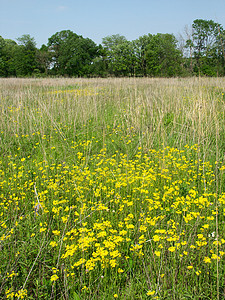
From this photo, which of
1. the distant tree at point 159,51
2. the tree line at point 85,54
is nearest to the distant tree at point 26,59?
the tree line at point 85,54

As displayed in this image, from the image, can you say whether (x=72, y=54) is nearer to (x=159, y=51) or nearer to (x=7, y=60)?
(x=7, y=60)

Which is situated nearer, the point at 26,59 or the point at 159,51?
the point at 159,51

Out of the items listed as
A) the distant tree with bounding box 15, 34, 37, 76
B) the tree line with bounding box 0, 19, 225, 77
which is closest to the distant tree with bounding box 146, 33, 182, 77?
the tree line with bounding box 0, 19, 225, 77

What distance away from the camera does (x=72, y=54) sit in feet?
174

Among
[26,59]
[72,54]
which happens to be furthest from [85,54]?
[26,59]

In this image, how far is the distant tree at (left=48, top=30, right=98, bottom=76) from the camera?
52.0 meters

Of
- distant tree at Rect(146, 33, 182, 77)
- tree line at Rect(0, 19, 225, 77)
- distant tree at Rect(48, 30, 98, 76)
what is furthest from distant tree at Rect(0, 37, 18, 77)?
distant tree at Rect(146, 33, 182, 77)

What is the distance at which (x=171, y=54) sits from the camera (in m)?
36.4

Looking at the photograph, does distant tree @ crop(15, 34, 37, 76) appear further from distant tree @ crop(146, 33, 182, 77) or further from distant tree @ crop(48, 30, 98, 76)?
distant tree @ crop(146, 33, 182, 77)

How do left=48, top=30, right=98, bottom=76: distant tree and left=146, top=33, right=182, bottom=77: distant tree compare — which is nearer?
left=146, top=33, right=182, bottom=77: distant tree

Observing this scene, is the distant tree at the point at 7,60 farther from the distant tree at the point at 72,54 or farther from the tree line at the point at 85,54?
the distant tree at the point at 72,54

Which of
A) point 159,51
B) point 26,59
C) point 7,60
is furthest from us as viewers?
point 7,60

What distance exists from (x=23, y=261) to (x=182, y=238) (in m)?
1.20

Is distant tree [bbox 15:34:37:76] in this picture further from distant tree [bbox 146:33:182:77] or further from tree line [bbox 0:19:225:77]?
distant tree [bbox 146:33:182:77]
